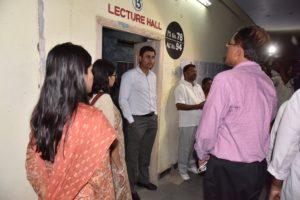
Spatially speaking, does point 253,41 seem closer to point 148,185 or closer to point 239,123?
point 239,123

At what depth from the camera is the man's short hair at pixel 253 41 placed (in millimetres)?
1536

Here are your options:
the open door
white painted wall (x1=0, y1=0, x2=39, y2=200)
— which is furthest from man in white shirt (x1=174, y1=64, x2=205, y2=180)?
white painted wall (x1=0, y1=0, x2=39, y2=200)

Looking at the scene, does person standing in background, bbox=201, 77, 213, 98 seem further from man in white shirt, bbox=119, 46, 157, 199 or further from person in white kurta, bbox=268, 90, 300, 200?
person in white kurta, bbox=268, 90, 300, 200

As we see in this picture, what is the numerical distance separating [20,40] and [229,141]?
148 cm

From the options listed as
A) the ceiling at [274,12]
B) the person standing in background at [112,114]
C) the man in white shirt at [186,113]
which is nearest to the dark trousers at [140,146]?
the man in white shirt at [186,113]

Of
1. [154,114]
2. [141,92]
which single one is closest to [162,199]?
[154,114]

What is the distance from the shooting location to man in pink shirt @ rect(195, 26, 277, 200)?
→ 1479 mm

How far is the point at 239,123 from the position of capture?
1.49m

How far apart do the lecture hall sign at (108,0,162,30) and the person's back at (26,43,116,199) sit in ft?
4.90

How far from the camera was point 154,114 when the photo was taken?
3.19 metres

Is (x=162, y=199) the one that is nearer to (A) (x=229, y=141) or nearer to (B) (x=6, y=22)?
(A) (x=229, y=141)

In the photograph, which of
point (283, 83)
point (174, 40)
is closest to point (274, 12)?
point (283, 83)

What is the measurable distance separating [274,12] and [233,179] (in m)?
6.82

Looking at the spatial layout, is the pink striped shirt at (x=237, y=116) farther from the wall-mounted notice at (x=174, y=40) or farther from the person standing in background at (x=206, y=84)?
the person standing in background at (x=206, y=84)
